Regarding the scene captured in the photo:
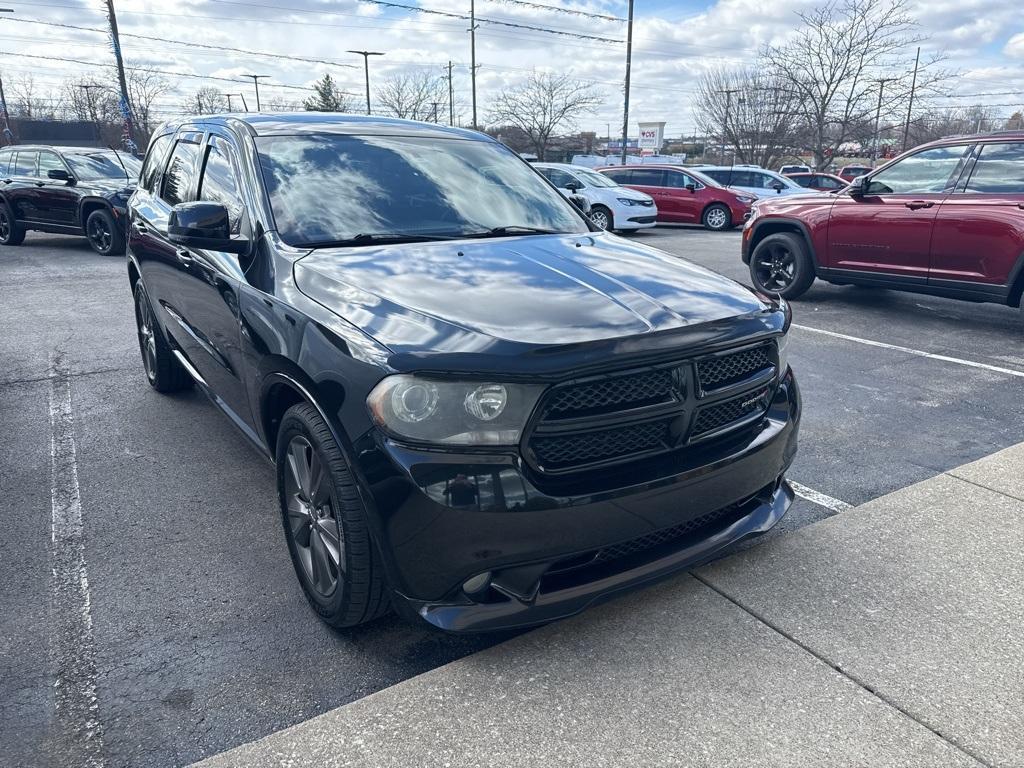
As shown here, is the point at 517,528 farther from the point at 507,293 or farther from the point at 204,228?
the point at 204,228

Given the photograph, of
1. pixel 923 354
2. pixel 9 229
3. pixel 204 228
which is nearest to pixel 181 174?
pixel 204 228

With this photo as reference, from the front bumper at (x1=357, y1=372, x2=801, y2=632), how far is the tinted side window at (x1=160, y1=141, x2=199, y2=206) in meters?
2.68

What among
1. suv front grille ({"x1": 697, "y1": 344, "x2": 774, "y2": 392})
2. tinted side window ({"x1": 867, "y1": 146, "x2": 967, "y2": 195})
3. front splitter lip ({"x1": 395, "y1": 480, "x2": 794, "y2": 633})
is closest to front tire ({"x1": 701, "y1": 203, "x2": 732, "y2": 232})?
tinted side window ({"x1": 867, "y1": 146, "x2": 967, "y2": 195})

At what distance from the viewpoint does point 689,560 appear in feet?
8.17

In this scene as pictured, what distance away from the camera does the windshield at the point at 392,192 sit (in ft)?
10.4

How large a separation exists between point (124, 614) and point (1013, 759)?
286cm

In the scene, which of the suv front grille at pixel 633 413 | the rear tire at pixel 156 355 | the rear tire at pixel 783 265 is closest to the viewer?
the suv front grille at pixel 633 413

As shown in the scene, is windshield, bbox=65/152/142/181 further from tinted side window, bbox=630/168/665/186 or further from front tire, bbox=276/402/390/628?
front tire, bbox=276/402/390/628

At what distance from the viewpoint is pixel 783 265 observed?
8.84m

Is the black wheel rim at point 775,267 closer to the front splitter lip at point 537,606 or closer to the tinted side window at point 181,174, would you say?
the tinted side window at point 181,174

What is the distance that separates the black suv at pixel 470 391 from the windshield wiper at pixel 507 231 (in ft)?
0.04

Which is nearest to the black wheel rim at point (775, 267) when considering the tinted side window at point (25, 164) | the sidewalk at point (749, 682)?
the sidewalk at point (749, 682)

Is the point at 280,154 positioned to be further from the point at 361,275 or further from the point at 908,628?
the point at 908,628

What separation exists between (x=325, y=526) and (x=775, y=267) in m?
7.56
